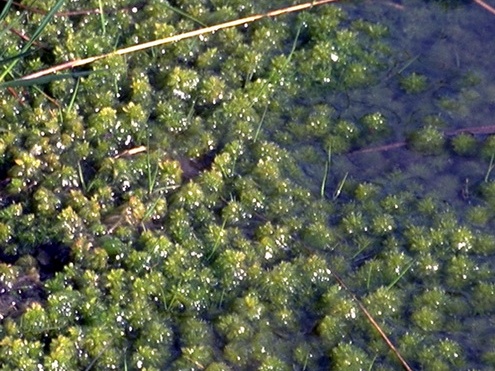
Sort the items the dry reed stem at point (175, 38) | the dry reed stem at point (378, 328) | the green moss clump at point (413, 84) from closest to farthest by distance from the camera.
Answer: the dry reed stem at point (378, 328), the dry reed stem at point (175, 38), the green moss clump at point (413, 84)

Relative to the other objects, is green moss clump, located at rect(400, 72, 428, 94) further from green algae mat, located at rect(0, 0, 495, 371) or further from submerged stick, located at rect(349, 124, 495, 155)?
submerged stick, located at rect(349, 124, 495, 155)

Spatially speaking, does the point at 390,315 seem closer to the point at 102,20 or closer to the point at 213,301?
the point at 213,301

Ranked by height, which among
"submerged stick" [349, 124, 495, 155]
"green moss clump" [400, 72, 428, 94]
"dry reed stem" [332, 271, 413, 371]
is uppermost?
"green moss clump" [400, 72, 428, 94]

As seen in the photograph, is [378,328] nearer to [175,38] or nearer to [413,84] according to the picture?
[413,84]

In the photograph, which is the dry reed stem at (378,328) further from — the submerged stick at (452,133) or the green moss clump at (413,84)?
the green moss clump at (413,84)

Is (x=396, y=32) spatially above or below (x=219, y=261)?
above

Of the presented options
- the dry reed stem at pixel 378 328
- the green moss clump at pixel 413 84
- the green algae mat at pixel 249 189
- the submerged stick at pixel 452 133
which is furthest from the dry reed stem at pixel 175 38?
the dry reed stem at pixel 378 328

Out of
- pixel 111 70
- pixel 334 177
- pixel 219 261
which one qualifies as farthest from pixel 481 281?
pixel 111 70

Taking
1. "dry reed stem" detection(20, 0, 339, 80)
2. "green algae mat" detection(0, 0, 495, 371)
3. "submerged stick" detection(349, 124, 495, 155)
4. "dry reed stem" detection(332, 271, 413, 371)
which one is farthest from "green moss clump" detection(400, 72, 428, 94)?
"dry reed stem" detection(332, 271, 413, 371)

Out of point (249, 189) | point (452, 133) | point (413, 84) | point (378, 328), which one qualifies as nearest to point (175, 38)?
point (249, 189)
